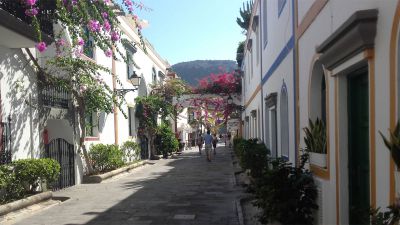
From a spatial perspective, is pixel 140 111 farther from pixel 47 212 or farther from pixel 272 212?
pixel 272 212

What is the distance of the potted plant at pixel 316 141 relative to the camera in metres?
6.28

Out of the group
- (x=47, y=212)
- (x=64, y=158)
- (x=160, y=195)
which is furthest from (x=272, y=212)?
(x=64, y=158)

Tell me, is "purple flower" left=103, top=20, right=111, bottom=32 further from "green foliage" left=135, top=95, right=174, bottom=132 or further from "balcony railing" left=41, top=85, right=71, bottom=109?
"green foliage" left=135, top=95, right=174, bottom=132

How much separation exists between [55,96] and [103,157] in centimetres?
357

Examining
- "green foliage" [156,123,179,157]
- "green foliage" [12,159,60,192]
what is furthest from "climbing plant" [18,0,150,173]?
"green foliage" [156,123,179,157]

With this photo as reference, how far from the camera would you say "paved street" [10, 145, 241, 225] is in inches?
337

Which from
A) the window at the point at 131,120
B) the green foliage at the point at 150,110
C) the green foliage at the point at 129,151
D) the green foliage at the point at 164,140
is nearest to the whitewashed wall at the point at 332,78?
the green foliage at the point at 129,151

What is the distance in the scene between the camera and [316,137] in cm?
654

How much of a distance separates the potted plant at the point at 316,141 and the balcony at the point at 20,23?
551cm

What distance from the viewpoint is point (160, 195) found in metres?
11.7

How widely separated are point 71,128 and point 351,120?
987 cm

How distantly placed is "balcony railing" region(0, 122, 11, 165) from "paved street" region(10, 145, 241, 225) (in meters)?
1.32

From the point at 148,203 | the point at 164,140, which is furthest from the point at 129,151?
the point at 148,203

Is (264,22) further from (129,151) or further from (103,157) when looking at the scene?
(129,151)
